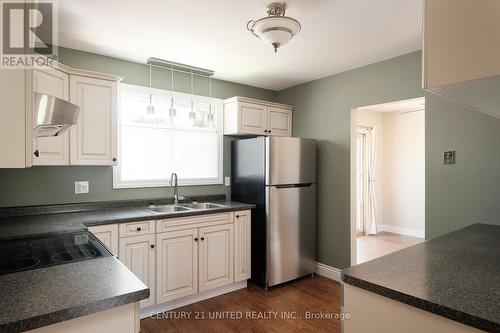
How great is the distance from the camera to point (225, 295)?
307 cm

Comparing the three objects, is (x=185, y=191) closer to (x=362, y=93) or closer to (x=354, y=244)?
(x=354, y=244)

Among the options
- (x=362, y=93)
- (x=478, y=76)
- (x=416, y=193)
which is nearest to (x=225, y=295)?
(x=362, y=93)

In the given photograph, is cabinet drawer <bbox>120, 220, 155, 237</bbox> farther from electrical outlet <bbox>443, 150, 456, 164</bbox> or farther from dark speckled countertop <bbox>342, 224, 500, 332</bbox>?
electrical outlet <bbox>443, 150, 456, 164</bbox>

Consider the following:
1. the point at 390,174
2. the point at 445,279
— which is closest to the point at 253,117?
the point at 445,279

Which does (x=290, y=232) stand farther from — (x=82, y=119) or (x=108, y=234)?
(x=82, y=119)

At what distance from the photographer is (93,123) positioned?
2.58 metres

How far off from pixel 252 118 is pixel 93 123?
179 centimetres

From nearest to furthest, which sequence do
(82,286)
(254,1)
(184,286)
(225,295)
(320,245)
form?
1. (82,286)
2. (254,1)
3. (184,286)
4. (225,295)
5. (320,245)

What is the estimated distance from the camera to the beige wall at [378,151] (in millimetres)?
5672

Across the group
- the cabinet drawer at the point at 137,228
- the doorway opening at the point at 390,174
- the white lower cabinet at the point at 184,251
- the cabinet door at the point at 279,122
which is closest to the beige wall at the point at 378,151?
the doorway opening at the point at 390,174

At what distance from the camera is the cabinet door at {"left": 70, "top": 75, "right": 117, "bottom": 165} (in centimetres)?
250

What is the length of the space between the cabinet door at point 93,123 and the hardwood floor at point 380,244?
11.9 feet

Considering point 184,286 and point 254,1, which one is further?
point 184,286

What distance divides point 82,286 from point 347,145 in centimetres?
302
